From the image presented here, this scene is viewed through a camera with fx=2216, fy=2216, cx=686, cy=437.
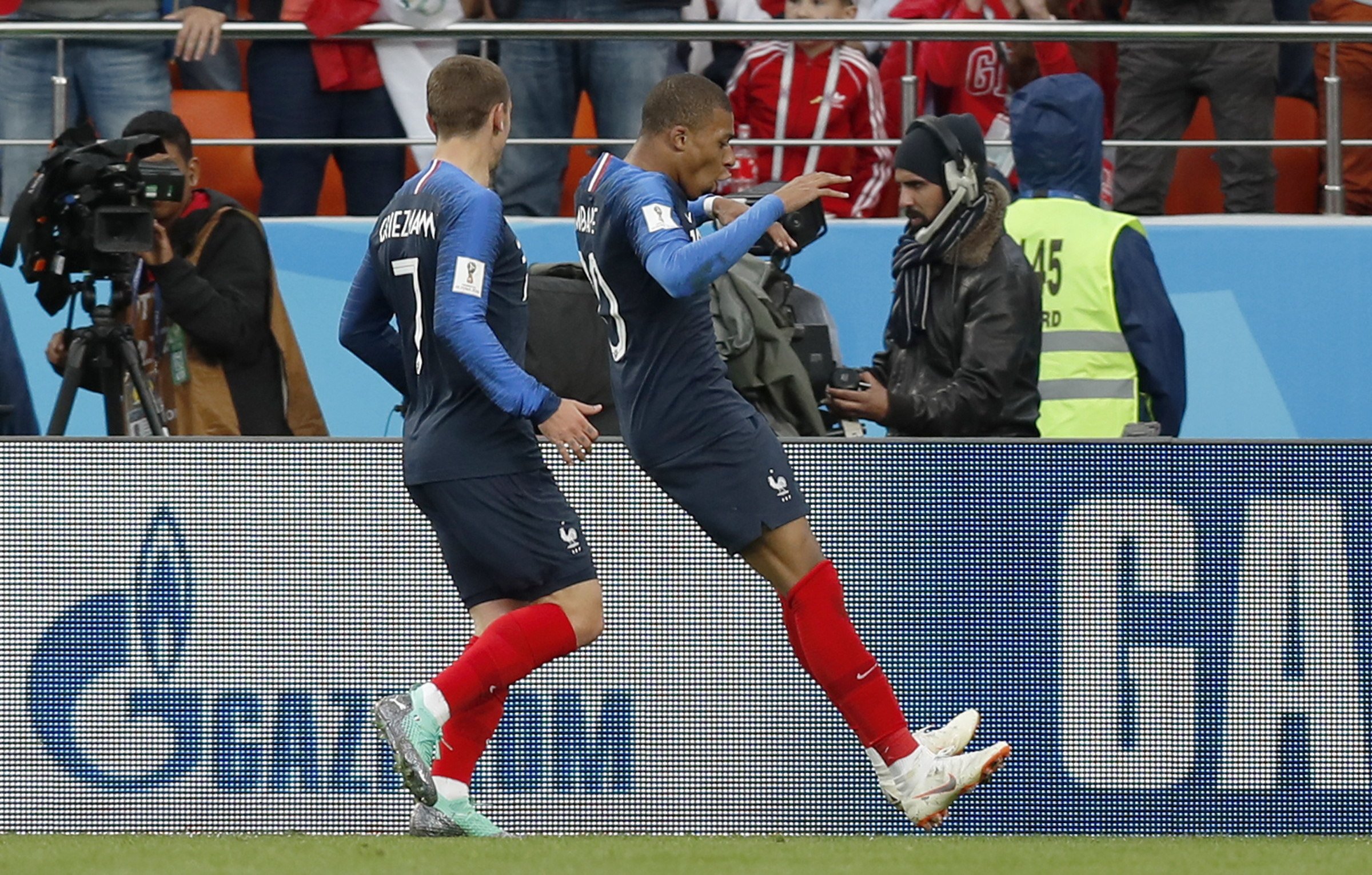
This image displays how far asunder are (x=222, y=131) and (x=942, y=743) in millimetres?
5102

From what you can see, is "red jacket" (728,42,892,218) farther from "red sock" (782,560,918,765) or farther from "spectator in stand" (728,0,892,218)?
"red sock" (782,560,918,765)

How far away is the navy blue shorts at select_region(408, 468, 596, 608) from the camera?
5609 millimetres

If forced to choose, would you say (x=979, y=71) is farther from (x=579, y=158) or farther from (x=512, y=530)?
(x=512, y=530)

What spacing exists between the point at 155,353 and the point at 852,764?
349cm

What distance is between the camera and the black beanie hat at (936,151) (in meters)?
7.18

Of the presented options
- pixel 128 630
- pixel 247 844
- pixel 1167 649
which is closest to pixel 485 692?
pixel 247 844

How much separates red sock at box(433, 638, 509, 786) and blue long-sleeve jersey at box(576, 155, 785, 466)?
0.77 metres

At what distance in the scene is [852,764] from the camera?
621 cm

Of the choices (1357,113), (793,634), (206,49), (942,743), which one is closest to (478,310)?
(793,634)

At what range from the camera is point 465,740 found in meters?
5.77

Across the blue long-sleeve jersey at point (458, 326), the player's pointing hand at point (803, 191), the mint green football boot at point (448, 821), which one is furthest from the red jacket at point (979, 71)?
the mint green football boot at point (448, 821)

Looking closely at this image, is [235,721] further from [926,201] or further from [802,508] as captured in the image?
[926,201]

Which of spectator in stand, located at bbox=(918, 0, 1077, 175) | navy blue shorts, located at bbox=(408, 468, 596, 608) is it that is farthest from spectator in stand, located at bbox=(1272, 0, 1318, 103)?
navy blue shorts, located at bbox=(408, 468, 596, 608)

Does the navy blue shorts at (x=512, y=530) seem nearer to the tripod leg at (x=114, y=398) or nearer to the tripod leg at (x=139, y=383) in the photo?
the tripod leg at (x=139, y=383)
